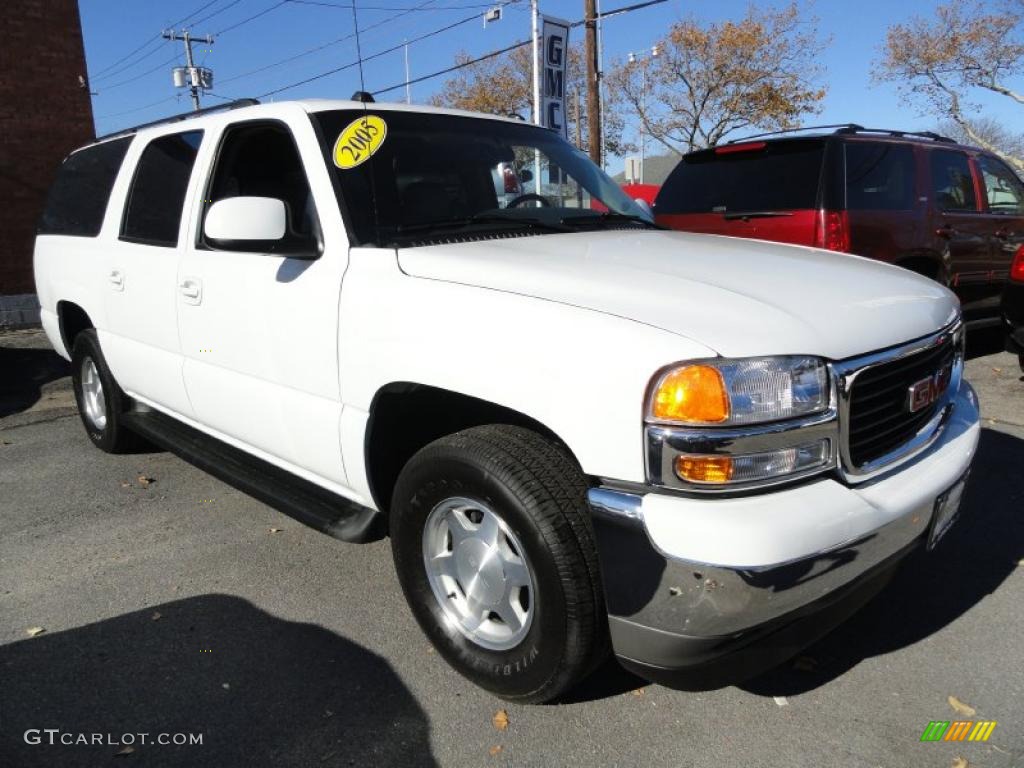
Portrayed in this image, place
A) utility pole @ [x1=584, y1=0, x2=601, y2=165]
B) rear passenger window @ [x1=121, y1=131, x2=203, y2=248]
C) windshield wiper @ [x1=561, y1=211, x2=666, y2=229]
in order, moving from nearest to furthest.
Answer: windshield wiper @ [x1=561, y1=211, x2=666, y2=229]
rear passenger window @ [x1=121, y1=131, x2=203, y2=248]
utility pole @ [x1=584, y1=0, x2=601, y2=165]

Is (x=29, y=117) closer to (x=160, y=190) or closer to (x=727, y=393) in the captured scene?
(x=160, y=190)

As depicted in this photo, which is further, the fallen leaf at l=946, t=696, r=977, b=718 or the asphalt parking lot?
the fallen leaf at l=946, t=696, r=977, b=718

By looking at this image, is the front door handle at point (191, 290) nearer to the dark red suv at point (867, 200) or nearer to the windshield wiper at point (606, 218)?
the windshield wiper at point (606, 218)

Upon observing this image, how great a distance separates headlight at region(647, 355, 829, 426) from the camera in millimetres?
1848

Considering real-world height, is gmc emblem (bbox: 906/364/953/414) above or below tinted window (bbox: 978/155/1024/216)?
below

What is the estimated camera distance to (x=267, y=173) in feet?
11.0

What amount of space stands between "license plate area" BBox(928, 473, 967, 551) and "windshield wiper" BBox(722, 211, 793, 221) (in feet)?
11.8

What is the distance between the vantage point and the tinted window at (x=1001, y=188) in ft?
23.3

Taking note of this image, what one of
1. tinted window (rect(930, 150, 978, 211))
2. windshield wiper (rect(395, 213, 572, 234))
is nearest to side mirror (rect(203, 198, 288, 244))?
windshield wiper (rect(395, 213, 572, 234))

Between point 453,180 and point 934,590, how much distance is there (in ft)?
8.48

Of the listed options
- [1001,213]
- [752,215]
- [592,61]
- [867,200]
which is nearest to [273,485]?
[752,215]

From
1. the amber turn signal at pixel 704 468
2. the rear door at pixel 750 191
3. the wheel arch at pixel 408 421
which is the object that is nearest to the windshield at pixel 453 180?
the wheel arch at pixel 408 421

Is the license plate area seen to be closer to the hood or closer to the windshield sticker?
the hood

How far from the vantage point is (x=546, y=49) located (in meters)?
11.5
